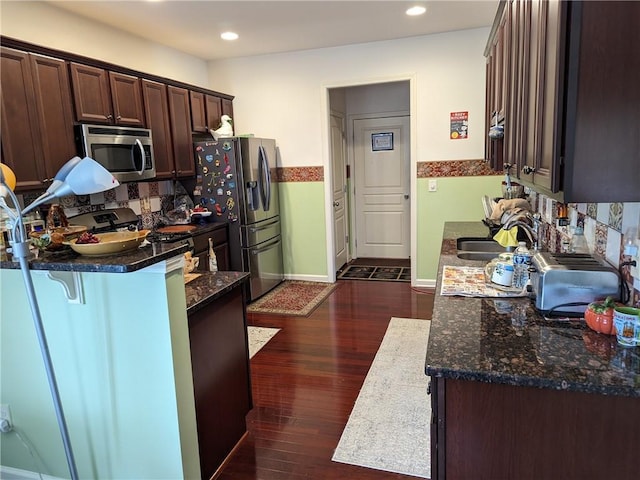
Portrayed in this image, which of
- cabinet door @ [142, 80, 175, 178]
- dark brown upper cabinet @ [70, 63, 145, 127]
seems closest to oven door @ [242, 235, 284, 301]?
cabinet door @ [142, 80, 175, 178]

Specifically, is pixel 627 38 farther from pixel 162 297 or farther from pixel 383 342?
pixel 383 342

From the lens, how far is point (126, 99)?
3.51 m

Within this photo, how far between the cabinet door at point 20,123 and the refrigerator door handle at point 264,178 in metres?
2.16

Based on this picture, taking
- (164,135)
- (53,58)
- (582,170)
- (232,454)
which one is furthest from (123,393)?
(164,135)

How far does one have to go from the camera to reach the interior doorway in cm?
586

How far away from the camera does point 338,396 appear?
271 centimetres

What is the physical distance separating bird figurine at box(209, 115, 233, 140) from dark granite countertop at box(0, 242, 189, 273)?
3190 mm

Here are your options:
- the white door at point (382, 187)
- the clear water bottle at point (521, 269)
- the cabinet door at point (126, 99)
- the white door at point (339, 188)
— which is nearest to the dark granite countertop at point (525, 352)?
the clear water bottle at point (521, 269)

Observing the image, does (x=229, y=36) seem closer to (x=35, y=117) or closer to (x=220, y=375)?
(x=35, y=117)

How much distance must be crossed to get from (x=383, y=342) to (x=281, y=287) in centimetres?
191

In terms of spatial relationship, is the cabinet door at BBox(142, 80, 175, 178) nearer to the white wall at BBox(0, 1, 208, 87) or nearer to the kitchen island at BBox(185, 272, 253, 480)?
the white wall at BBox(0, 1, 208, 87)

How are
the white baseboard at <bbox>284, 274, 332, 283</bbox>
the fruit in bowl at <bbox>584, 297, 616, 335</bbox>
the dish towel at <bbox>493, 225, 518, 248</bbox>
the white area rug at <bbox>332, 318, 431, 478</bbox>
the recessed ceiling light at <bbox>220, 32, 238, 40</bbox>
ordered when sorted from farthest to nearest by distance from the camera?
the white baseboard at <bbox>284, 274, 332, 283</bbox>
the recessed ceiling light at <bbox>220, 32, 238, 40</bbox>
the dish towel at <bbox>493, 225, 518, 248</bbox>
the white area rug at <bbox>332, 318, 431, 478</bbox>
the fruit in bowl at <bbox>584, 297, 616, 335</bbox>

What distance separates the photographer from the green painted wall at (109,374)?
5.34ft

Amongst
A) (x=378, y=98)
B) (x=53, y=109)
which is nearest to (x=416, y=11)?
(x=378, y=98)
